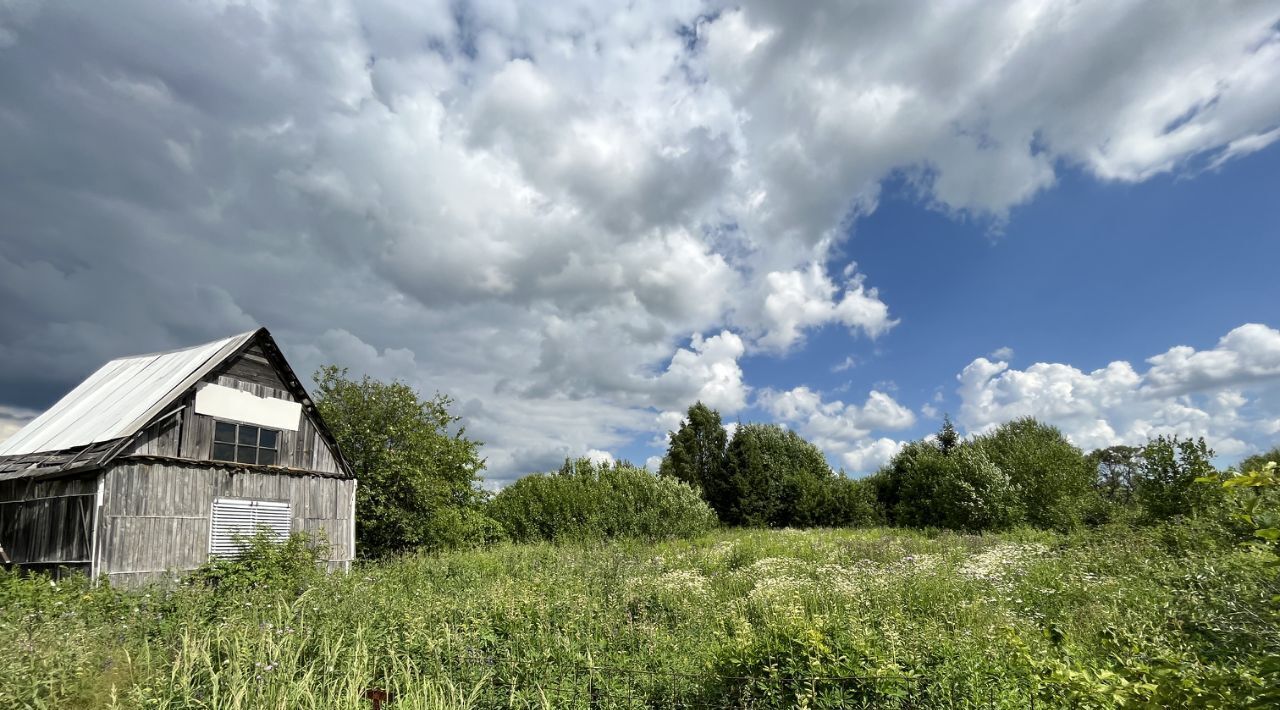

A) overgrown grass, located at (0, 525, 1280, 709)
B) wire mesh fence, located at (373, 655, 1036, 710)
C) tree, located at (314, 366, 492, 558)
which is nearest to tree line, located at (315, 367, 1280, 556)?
tree, located at (314, 366, 492, 558)

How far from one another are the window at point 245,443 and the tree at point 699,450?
2519cm

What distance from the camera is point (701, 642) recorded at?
6961 millimetres

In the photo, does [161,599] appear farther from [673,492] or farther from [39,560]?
[673,492]

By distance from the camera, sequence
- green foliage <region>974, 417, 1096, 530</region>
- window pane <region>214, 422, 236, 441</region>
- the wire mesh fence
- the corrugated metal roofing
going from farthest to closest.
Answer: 1. green foliage <region>974, 417, 1096, 530</region>
2. window pane <region>214, 422, 236, 441</region>
3. the corrugated metal roofing
4. the wire mesh fence

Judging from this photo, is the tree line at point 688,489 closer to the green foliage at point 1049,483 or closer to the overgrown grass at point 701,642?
the green foliage at point 1049,483

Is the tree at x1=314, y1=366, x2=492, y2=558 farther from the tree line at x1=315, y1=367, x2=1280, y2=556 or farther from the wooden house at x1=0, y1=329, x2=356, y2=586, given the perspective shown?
the wooden house at x1=0, y1=329, x2=356, y2=586

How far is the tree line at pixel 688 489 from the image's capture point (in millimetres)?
24562

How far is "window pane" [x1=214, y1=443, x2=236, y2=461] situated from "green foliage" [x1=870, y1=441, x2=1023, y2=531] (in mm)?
26268

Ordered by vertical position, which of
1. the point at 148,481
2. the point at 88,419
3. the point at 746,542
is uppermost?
the point at 88,419

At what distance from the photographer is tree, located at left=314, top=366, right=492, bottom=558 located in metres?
24.4

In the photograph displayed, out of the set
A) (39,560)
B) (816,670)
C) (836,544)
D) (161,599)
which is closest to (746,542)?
(836,544)

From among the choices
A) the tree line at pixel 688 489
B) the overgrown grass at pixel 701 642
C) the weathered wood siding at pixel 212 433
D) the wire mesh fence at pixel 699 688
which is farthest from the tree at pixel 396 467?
the wire mesh fence at pixel 699 688

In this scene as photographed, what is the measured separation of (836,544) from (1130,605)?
10748 mm

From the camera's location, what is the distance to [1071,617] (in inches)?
287
